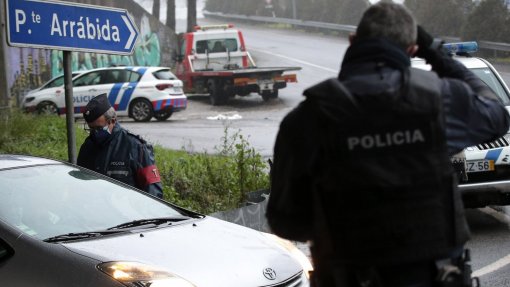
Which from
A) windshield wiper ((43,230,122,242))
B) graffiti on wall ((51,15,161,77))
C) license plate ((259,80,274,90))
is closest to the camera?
windshield wiper ((43,230,122,242))

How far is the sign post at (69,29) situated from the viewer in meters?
7.52

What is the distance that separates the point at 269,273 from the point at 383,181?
2394mm

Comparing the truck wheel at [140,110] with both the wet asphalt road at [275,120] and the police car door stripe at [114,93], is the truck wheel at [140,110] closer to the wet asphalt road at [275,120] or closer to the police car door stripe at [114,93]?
the wet asphalt road at [275,120]

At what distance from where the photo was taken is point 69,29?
7.79 meters

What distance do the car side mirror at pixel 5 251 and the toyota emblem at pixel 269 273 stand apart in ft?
4.65

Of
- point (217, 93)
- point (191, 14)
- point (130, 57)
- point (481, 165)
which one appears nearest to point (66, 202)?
point (481, 165)

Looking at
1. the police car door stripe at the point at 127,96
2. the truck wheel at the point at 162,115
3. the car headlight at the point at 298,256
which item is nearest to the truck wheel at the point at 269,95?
the truck wheel at the point at 162,115

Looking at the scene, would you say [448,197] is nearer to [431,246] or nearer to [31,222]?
[431,246]

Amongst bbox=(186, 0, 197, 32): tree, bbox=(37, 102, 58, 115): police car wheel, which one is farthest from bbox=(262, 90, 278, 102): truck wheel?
bbox=(186, 0, 197, 32): tree

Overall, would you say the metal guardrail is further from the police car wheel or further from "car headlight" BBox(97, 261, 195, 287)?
"car headlight" BBox(97, 261, 195, 287)

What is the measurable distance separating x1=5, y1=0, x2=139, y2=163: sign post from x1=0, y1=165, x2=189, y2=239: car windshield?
164cm

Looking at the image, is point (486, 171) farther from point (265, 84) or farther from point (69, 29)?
point (265, 84)

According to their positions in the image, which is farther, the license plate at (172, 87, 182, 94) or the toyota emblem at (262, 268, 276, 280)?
the license plate at (172, 87, 182, 94)

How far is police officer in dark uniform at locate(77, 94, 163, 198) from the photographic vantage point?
7.07m
